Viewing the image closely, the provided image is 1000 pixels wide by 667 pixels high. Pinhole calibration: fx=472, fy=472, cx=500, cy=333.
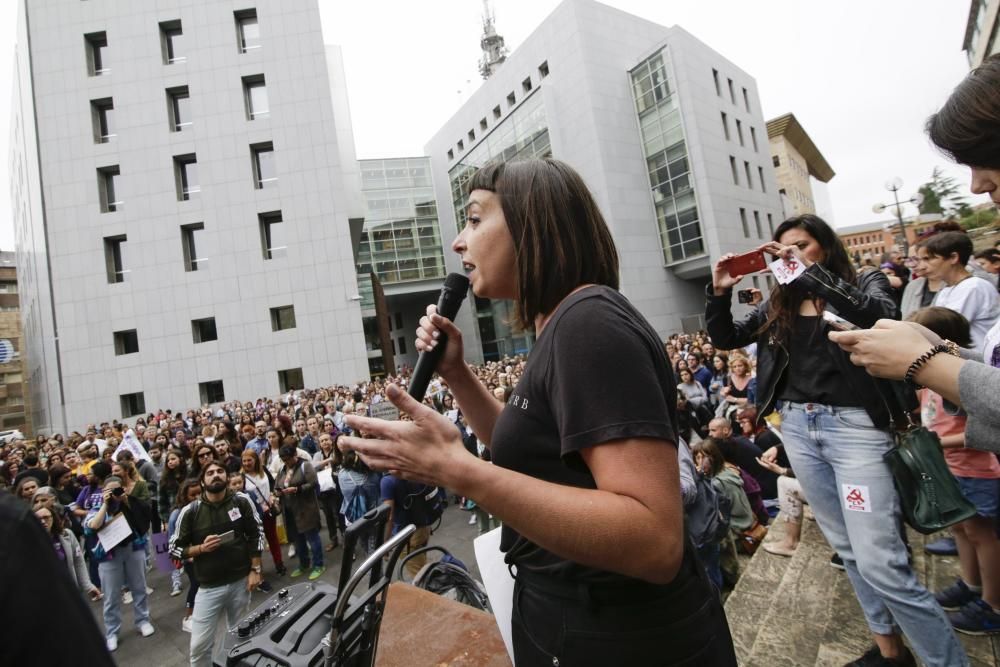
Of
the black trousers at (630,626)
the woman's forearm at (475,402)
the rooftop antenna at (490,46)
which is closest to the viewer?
the black trousers at (630,626)

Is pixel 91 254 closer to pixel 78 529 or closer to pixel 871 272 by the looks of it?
pixel 78 529

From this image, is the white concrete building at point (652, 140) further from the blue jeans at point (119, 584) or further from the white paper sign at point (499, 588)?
the white paper sign at point (499, 588)

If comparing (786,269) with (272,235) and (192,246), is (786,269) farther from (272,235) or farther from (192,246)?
(192,246)

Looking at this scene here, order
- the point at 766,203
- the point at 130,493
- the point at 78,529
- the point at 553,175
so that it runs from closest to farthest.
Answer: the point at 553,175 → the point at 130,493 → the point at 78,529 → the point at 766,203

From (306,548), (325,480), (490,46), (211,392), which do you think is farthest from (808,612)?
(490,46)

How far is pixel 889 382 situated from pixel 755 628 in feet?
6.45

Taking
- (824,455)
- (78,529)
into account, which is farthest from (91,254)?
(824,455)

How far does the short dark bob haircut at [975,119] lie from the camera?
1297 millimetres

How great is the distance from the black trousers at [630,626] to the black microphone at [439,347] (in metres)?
0.69

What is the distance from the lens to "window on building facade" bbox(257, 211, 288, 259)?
22734mm

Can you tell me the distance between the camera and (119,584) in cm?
571

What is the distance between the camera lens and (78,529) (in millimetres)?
7496

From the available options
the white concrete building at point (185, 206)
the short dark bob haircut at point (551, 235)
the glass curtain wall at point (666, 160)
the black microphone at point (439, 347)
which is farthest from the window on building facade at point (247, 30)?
the short dark bob haircut at point (551, 235)

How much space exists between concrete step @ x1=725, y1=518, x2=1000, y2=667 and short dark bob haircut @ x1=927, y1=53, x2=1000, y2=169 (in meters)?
2.49
